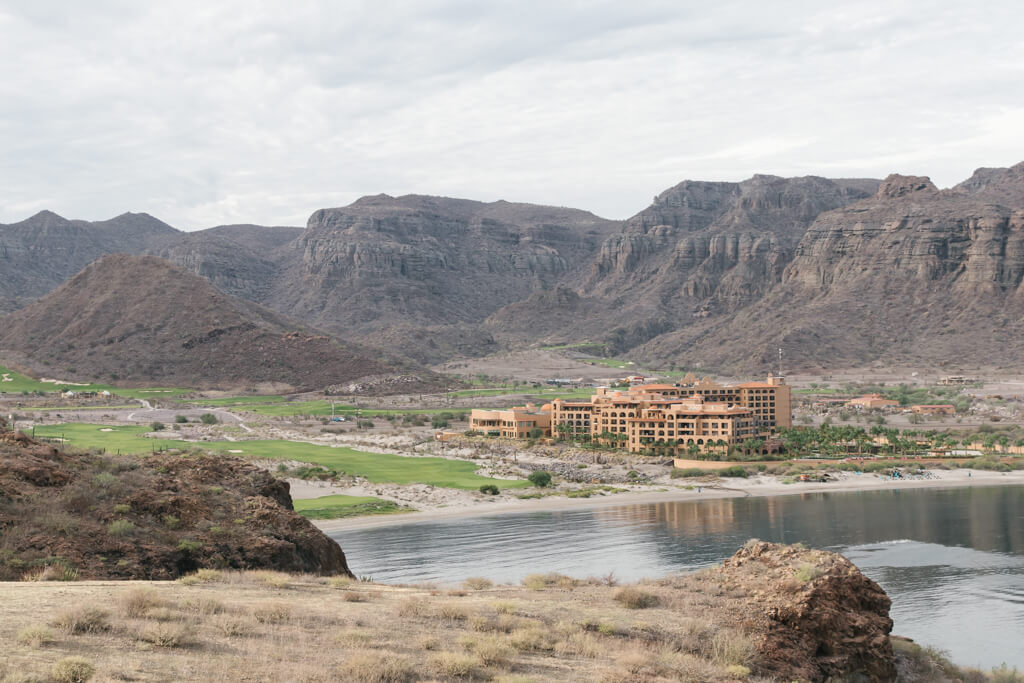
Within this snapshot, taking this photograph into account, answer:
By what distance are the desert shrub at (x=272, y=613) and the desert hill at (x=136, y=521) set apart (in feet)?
17.6

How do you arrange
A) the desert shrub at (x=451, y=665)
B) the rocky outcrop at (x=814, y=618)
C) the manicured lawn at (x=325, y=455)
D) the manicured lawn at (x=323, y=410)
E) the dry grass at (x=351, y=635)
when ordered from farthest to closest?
the manicured lawn at (x=323, y=410)
the manicured lawn at (x=325, y=455)
the rocky outcrop at (x=814, y=618)
the desert shrub at (x=451, y=665)
the dry grass at (x=351, y=635)

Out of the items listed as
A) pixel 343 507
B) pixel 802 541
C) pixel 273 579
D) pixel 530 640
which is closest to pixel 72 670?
pixel 530 640

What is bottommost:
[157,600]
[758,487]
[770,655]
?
[758,487]

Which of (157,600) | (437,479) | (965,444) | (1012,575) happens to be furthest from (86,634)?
(965,444)

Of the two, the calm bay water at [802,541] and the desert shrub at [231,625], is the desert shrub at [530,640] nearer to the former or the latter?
the desert shrub at [231,625]

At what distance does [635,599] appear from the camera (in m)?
20.7

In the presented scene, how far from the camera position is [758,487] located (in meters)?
71.6

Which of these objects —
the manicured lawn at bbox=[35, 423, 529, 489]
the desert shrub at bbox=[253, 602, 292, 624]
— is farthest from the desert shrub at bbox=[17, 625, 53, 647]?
the manicured lawn at bbox=[35, 423, 529, 489]

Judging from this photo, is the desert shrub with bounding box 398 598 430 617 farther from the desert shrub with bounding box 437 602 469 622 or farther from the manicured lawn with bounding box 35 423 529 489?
the manicured lawn with bounding box 35 423 529 489

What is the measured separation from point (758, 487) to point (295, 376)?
381 feet

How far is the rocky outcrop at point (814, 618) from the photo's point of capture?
62.9 feet

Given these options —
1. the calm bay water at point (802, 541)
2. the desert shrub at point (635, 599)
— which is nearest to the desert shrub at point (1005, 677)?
the calm bay water at point (802, 541)

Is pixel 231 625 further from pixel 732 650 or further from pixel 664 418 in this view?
pixel 664 418

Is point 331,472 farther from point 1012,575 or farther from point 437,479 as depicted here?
point 1012,575
